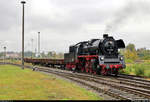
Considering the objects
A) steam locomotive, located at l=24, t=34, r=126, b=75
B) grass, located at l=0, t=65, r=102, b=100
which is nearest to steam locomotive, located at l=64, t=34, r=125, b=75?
steam locomotive, located at l=24, t=34, r=126, b=75

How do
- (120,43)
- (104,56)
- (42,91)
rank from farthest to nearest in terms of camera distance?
(120,43)
(104,56)
(42,91)

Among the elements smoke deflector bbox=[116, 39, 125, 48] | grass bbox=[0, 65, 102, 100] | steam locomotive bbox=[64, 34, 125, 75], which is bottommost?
grass bbox=[0, 65, 102, 100]

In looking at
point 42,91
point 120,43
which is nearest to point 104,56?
point 120,43

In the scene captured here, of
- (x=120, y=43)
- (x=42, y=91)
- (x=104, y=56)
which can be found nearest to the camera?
(x=42, y=91)

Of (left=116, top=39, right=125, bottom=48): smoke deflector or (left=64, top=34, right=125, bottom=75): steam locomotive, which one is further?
(left=116, top=39, right=125, bottom=48): smoke deflector

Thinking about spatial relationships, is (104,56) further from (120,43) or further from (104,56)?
(120,43)

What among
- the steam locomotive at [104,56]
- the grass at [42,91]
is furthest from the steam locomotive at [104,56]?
the grass at [42,91]

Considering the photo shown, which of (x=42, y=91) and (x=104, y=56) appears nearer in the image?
(x=42, y=91)

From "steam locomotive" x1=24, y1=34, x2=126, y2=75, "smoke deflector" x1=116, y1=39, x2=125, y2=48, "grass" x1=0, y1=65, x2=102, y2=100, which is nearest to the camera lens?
"grass" x1=0, y1=65, x2=102, y2=100

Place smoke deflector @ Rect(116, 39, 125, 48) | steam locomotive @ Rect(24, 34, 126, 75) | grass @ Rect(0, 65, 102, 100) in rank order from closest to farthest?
grass @ Rect(0, 65, 102, 100), steam locomotive @ Rect(24, 34, 126, 75), smoke deflector @ Rect(116, 39, 125, 48)

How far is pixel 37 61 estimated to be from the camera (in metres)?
50.3

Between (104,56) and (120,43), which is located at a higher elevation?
(120,43)

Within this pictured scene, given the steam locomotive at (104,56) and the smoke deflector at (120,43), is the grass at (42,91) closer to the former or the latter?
the steam locomotive at (104,56)

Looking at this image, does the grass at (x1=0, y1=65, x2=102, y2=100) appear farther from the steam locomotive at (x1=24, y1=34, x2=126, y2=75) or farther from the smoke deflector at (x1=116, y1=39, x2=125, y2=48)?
the smoke deflector at (x1=116, y1=39, x2=125, y2=48)
